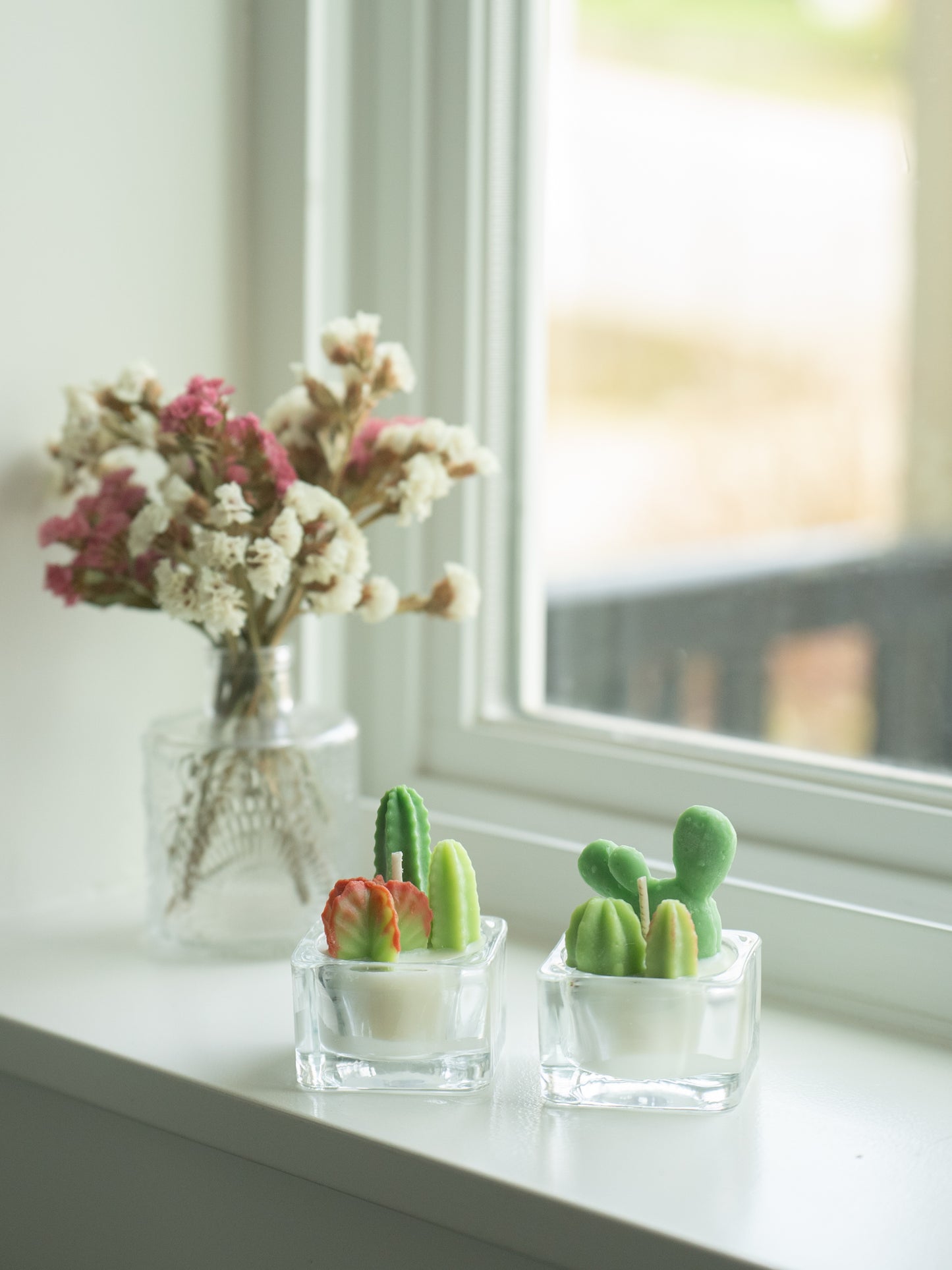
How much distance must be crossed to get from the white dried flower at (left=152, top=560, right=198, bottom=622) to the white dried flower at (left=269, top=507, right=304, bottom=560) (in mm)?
57

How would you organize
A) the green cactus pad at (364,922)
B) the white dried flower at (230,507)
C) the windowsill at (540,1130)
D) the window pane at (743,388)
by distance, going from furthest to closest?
the window pane at (743,388), the white dried flower at (230,507), the green cactus pad at (364,922), the windowsill at (540,1130)

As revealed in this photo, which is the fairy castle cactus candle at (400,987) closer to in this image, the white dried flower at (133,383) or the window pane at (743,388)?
the white dried flower at (133,383)

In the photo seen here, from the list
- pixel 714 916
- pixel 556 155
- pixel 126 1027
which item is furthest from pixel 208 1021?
pixel 556 155

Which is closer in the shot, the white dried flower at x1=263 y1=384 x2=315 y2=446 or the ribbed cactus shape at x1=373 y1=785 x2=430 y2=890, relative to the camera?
the ribbed cactus shape at x1=373 y1=785 x2=430 y2=890

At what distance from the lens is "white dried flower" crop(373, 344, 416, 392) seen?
32.7 inches

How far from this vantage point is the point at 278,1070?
27.4 inches

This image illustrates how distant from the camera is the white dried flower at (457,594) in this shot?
0.86 m

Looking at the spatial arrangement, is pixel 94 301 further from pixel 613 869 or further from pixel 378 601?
pixel 613 869

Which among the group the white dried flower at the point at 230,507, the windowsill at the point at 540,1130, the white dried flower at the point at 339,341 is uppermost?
the white dried flower at the point at 339,341

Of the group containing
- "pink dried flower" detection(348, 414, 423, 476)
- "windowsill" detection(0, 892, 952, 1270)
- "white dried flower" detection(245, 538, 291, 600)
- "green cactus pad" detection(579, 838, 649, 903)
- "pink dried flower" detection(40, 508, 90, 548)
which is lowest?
"windowsill" detection(0, 892, 952, 1270)

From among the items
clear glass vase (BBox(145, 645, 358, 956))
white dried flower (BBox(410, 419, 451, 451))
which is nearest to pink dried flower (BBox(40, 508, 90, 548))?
clear glass vase (BBox(145, 645, 358, 956))

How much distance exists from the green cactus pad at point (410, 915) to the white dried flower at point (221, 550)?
23 cm

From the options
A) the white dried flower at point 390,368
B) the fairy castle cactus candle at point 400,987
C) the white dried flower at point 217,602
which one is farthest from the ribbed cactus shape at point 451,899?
the white dried flower at point 390,368

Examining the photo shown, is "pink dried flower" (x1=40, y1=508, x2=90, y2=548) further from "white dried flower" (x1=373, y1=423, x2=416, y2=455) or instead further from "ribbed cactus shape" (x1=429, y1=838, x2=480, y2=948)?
"ribbed cactus shape" (x1=429, y1=838, x2=480, y2=948)
